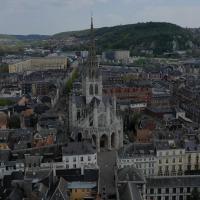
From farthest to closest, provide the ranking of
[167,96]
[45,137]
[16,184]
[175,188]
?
[167,96]
[45,137]
[175,188]
[16,184]

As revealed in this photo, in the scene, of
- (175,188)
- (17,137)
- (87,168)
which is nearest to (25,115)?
(17,137)

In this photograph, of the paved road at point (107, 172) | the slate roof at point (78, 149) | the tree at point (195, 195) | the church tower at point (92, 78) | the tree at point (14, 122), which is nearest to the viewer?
the tree at point (195, 195)

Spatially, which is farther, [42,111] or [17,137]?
[42,111]

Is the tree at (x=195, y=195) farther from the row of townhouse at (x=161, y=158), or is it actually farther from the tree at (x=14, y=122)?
the tree at (x=14, y=122)

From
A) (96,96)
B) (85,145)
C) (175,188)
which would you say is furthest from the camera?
(96,96)

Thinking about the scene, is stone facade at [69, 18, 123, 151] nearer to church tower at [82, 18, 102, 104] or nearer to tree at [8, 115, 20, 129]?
church tower at [82, 18, 102, 104]

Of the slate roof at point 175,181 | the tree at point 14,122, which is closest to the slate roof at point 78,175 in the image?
the slate roof at point 175,181

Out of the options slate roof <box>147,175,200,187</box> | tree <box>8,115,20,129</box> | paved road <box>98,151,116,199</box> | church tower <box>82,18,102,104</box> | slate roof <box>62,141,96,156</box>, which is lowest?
paved road <box>98,151,116,199</box>

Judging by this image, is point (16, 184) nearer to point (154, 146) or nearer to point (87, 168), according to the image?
point (87, 168)

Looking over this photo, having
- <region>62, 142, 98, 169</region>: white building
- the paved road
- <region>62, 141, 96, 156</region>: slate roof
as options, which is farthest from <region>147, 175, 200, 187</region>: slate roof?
<region>62, 141, 96, 156</region>: slate roof
